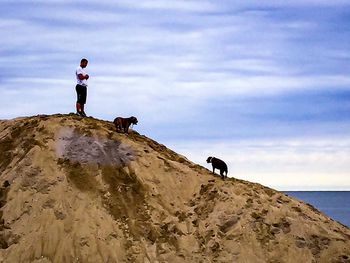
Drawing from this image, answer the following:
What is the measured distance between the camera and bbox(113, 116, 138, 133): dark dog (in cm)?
2644

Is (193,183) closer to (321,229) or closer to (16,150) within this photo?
(321,229)

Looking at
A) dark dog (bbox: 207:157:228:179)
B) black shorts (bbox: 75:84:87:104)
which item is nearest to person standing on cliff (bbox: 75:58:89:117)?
black shorts (bbox: 75:84:87:104)

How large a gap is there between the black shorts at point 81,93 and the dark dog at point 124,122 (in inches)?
54.5

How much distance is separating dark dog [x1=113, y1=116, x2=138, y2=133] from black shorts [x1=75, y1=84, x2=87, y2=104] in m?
1.38

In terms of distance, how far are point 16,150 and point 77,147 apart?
2.21m

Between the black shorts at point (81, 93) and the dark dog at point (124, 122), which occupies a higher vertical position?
the black shorts at point (81, 93)

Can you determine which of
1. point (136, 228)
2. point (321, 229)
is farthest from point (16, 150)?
point (321, 229)

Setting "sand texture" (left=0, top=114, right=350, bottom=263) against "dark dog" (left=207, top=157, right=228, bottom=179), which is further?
"dark dog" (left=207, top=157, right=228, bottom=179)

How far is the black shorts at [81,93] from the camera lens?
2636cm

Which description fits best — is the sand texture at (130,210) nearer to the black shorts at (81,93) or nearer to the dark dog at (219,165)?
the dark dog at (219,165)

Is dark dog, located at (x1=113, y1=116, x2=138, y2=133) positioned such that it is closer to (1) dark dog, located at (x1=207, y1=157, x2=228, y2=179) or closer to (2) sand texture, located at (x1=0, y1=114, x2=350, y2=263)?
(2) sand texture, located at (x1=0, y1=114, x2=350, y2=263)

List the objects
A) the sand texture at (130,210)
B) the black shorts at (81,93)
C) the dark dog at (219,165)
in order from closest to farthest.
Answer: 1. the sand texture at (130,210)
2. the dark dog at (219,165)
3. the black shorts at (81,93)

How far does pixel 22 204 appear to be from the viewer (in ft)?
77.9

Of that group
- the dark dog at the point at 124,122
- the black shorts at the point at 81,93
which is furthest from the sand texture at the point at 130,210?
the black shorts at the point at 81,93
